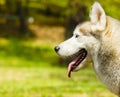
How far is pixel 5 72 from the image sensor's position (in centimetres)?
2152

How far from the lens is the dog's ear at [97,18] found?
759 cm

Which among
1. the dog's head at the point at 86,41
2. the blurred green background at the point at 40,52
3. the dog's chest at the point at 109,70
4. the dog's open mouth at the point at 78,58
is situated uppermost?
the blurred green background at the point at 40,52

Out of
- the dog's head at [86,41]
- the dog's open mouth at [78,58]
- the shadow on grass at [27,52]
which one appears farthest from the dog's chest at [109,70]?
the shadow on grass at [27,52]

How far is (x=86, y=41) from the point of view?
7.87 m

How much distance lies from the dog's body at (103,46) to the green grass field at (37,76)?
474 cm

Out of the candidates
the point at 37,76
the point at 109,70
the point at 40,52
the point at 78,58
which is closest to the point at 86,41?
the point at 78,58

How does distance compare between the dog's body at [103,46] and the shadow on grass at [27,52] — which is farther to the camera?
the shadow on grass at [27,52]

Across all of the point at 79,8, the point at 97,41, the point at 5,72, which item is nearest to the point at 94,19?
the point at 97,41

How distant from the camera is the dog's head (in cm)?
764

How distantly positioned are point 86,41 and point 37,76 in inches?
491

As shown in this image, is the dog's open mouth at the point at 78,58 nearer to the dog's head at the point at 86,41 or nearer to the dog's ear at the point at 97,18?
the dog's head at the point at 86,41

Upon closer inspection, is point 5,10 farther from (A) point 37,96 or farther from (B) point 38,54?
(A) point 37,96

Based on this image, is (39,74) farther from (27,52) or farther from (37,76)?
(27,52)

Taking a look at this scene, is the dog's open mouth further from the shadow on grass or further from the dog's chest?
the shadow on grass
